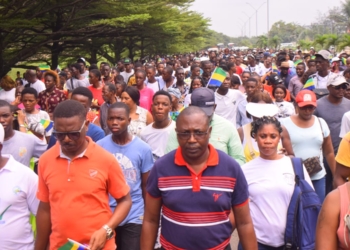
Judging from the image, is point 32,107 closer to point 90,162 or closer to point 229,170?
point 90,162

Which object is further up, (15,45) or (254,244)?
(15,45)

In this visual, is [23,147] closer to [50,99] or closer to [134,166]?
[134,166]

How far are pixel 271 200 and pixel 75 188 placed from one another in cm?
151

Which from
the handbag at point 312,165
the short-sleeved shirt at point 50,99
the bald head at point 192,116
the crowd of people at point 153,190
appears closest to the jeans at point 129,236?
the crowd of people at point 153,190

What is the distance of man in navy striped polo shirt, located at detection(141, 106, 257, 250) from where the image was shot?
2.86m

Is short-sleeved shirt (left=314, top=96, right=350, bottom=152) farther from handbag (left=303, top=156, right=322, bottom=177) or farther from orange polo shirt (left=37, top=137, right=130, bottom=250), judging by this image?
orange polo shirt (left=37, top=137, right=130, bottom=250)

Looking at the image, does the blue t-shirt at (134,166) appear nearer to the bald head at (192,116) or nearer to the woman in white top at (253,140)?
the woman in white top at (253,140)

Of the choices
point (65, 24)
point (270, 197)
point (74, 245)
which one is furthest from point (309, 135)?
point (65, 24)

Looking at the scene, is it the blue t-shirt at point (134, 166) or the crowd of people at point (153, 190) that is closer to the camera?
the crowd of people at point (153, 190)

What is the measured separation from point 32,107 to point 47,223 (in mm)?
3295

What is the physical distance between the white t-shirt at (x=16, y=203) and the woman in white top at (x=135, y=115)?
2.36 metres

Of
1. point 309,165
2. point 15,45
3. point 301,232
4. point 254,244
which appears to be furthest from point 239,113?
point 15,45

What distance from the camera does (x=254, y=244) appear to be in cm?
305

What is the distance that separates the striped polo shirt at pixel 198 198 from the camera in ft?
9.37
